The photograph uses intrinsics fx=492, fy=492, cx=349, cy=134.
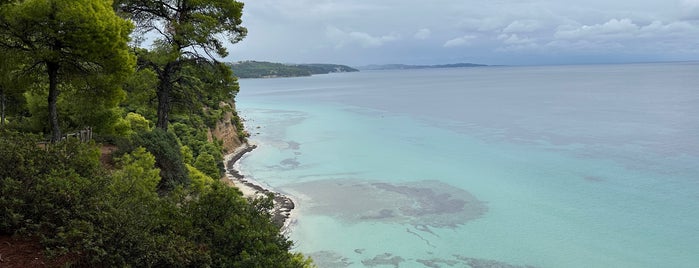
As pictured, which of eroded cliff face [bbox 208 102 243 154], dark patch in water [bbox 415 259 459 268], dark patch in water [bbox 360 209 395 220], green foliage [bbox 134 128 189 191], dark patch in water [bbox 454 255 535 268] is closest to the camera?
green foliage [bbox 134 128 189 191]

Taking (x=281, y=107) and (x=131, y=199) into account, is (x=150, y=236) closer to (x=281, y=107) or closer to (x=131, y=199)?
(x=131, y=199)

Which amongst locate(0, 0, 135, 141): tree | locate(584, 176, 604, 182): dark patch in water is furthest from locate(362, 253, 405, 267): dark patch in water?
locate(584, 176, 604, 182): dark patch in water

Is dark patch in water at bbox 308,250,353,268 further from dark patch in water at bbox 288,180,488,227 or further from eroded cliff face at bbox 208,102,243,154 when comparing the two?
eroded cliff face at bbox 208,102,243,154

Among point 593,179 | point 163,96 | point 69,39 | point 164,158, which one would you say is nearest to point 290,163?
point 593,179

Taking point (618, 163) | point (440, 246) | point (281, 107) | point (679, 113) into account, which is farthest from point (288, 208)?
point (281, 107)

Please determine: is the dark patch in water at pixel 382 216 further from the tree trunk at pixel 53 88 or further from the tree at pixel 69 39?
the tree trunk at pixel 53 88

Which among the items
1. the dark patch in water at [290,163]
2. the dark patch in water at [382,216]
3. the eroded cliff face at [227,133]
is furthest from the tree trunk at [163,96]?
the eroded cliff face at [227,133]
